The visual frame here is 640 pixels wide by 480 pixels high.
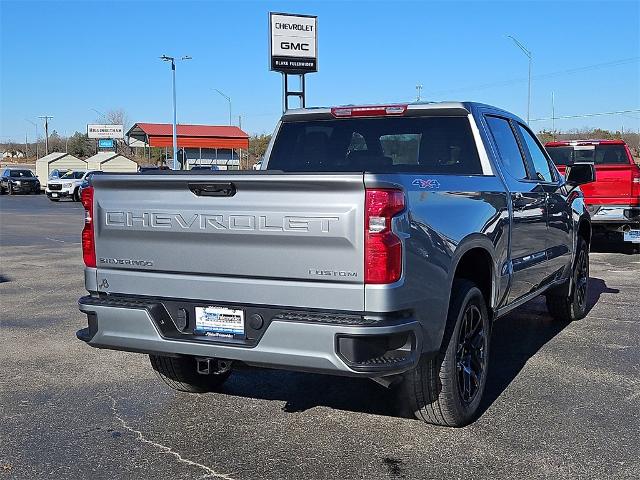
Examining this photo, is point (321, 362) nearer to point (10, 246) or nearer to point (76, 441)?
point (76, 441)

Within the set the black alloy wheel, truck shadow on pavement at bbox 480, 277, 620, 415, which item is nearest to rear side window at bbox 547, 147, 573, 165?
truck shadow on pavement at bbox 480, 277, 620, 415

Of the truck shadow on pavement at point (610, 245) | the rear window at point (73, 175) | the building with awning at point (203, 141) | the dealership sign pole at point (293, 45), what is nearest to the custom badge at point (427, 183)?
the truck shadow on pavement at point (610, 245)

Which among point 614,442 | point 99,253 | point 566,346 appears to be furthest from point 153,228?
point 566,346

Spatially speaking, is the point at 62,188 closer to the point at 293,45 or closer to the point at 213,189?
the point at 293,45

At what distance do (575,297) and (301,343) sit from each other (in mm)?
4811

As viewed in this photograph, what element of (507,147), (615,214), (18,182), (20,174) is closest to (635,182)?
(615,214)

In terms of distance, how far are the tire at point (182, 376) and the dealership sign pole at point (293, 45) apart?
2543 cm

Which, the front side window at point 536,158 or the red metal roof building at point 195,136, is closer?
the front side window at point 536,158

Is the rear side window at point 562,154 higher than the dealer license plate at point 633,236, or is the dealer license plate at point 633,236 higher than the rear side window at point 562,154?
the rear side window at point 562,154

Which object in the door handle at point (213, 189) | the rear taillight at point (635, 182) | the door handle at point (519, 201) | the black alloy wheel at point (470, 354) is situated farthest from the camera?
the rear taillight at point (635, 182)

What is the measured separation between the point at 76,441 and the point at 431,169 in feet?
9.98

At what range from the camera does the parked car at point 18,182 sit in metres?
46.7

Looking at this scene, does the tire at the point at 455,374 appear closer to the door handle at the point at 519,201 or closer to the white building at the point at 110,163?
the door handle at the point at 519,201

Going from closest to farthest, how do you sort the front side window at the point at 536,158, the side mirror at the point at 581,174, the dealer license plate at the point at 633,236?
the front side window at the point at 536,158
the side mirror at the point at 581,174
the dealer license plate at the point at 633,236
